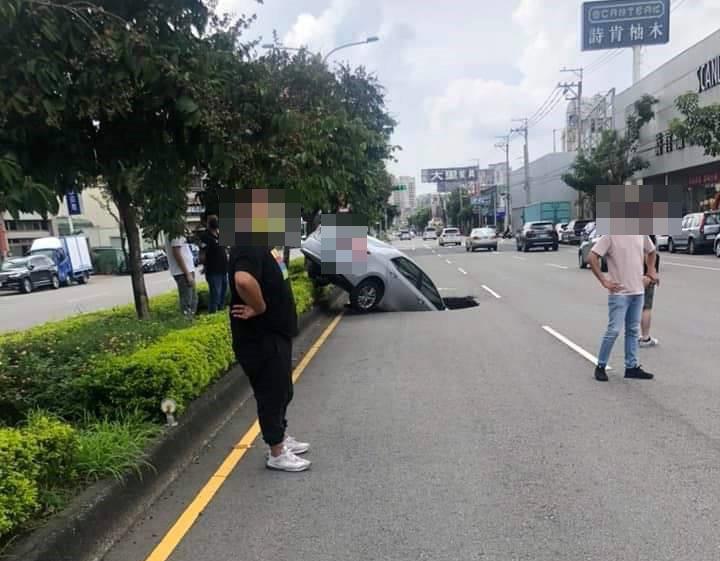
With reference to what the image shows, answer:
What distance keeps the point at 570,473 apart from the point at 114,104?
4.40 m

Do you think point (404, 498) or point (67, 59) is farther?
point (67, 59)

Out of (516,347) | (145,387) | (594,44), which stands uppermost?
(594,44)

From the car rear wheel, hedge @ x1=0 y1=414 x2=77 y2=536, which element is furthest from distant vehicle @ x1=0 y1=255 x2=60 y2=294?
hedge @ x1=0 y1=414 x2=77 y2=536

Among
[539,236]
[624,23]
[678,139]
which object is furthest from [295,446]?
[624,23]

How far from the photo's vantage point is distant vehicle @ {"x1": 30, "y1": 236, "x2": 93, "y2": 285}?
33.5 meters

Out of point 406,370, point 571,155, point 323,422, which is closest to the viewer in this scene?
point 323,422

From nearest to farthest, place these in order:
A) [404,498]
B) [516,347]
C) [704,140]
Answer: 1. [404,498]
2. [516,347]
3. [704,140]

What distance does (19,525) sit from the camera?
11.0 ft

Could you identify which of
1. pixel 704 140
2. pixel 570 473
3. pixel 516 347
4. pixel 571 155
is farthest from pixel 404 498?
pixel 571 155

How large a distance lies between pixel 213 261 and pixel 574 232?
1505 inches

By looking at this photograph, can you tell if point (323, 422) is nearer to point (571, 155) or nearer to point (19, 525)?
point (19, 525)

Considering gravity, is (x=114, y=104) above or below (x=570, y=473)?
above

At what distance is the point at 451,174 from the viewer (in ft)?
408

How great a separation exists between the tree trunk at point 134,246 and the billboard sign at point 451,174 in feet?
373
